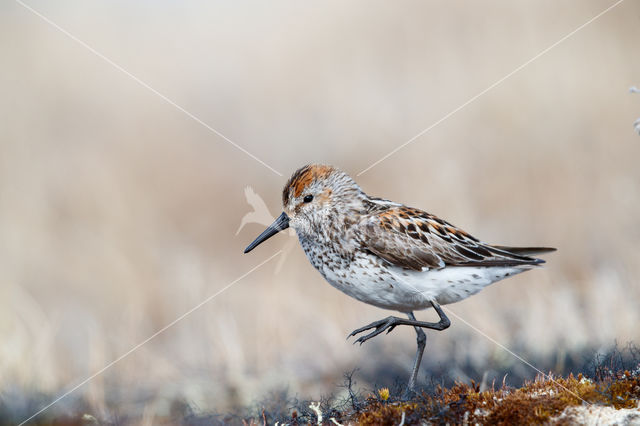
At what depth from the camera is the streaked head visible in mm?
4312

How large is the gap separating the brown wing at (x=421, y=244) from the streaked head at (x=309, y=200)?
25 cm

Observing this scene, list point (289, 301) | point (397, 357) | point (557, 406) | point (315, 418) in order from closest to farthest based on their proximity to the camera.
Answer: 1. point (557, 406)
2. point (315, 418)
3. point (397, 357)
4. point (289, 301)

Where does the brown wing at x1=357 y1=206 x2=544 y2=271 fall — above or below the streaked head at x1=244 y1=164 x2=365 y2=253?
below

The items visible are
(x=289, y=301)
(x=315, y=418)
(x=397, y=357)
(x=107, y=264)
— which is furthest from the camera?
(x=107, y=264)

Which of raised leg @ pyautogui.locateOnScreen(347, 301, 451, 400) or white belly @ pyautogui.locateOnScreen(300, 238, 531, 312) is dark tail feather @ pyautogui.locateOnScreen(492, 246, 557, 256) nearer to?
white belly @ pyautogui.locateOnScreen(300, 238, 531, 312)

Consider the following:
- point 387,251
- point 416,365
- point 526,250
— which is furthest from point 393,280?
point 526,250

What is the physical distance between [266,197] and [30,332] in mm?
3635

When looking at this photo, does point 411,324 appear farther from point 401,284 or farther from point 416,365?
point 416,365

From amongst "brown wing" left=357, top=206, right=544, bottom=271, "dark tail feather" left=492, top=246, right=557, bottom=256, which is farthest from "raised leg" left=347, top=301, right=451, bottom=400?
"dark tail feather" left=492, top=246, right=557, bottom=256

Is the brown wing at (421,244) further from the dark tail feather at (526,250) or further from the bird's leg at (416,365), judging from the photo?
the bird's leg at (416,365)

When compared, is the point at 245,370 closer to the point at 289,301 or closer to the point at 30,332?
the point at 289,301

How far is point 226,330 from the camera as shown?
635 cm

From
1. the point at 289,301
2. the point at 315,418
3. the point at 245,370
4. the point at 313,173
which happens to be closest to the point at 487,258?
the point at 313,173

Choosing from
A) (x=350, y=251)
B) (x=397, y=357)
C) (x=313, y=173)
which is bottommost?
(x=397, y=357)
